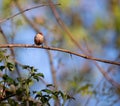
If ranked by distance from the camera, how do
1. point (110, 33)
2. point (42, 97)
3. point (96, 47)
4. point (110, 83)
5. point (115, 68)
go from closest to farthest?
point (42, 97) → point (110, 83) → point (115, 68) → point (96, 47) → point (110, 33)

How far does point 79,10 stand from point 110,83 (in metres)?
4.49

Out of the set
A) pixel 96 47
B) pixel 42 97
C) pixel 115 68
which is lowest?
pixel 42 97

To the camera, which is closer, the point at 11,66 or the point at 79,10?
the point at 11,66

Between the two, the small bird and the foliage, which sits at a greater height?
the small bird

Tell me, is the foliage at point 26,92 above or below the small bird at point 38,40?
below

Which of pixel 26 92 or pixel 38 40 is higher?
pixel 38 40

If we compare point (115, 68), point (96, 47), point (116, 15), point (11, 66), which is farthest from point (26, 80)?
point (116, 15)

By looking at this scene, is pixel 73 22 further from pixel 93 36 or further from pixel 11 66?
pixel 11 66

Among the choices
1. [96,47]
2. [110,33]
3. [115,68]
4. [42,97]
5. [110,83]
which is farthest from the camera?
[110,33]

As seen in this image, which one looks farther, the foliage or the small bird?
the small bird

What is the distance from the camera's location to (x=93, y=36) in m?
7.32

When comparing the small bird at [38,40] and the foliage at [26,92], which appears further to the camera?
the small bird at [38,40]

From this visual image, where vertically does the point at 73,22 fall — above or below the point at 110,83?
above

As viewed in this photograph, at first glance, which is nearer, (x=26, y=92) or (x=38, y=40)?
(x=26, y=92)
